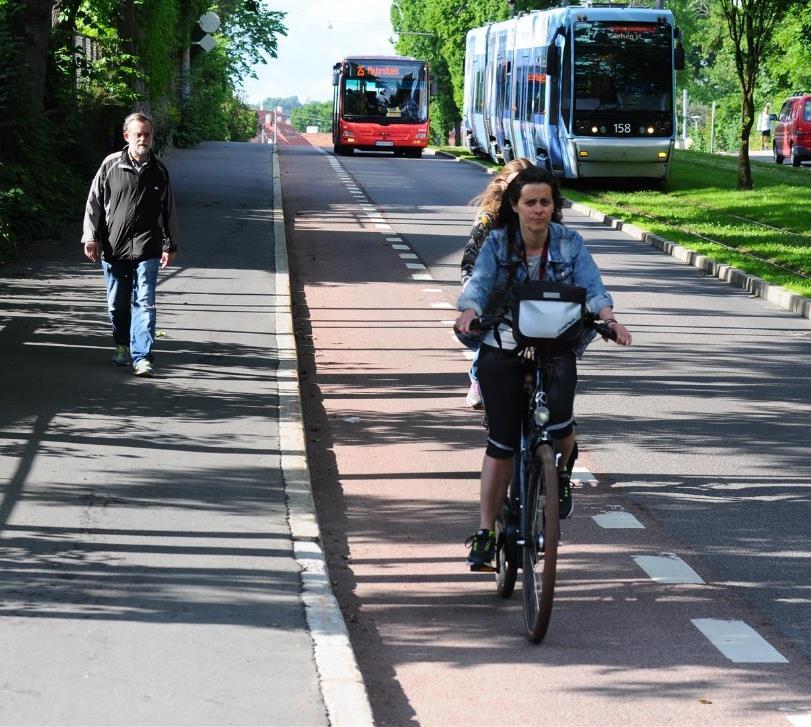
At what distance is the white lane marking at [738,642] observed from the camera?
5918mm

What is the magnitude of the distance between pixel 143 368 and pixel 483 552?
5.46 m

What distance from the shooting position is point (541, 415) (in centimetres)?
620

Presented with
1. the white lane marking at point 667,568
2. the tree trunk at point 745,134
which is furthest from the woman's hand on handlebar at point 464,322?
the tree trunk at point 745,134

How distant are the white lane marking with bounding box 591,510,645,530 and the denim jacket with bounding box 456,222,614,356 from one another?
1.79 metres

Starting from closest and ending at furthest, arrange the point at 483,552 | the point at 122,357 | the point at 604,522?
1. the point at 483,552
2. the point at 604,522
3. the point at 122,357

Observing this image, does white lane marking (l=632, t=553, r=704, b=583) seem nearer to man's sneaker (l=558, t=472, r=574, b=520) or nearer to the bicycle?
the bicycle

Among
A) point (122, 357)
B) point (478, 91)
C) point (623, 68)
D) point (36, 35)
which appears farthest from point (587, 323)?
point (478, 91)

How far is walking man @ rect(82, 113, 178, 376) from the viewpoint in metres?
11.6

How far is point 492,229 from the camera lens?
6609 millimetres

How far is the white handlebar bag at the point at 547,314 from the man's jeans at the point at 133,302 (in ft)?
19.0

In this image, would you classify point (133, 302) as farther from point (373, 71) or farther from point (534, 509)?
point (373, 71)

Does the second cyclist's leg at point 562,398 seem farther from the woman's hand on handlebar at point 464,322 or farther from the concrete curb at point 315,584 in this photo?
the concrete curb at point 315,584

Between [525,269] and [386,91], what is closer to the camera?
[525,269]

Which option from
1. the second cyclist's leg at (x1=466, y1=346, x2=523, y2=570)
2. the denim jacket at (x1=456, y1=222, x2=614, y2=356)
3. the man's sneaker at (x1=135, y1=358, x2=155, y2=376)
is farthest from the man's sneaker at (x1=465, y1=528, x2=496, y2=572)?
the man's sneaker at (x1=135, y1=358, x2=155, y2=376)
